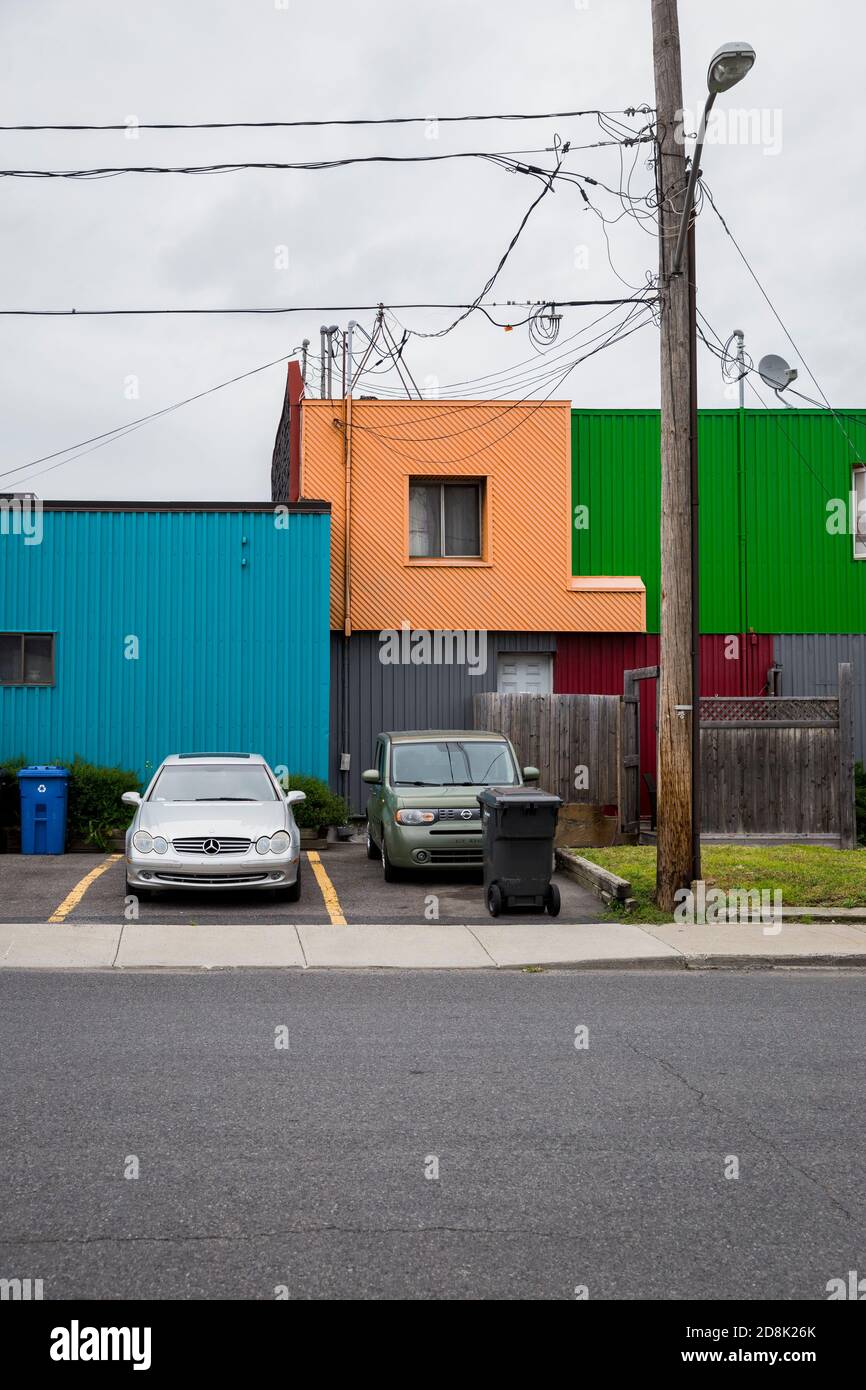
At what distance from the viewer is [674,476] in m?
12.2

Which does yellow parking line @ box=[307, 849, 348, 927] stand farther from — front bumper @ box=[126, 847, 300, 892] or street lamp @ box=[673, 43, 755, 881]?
street lamp @ box=[673, 43, 755, 881]

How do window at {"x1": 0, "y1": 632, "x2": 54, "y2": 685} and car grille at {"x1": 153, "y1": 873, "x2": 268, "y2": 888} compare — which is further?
window at {"x1": 0, "y1": 632, "x2": 54, "y2": 685}

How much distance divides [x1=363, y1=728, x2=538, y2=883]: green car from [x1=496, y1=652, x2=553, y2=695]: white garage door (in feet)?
16.9

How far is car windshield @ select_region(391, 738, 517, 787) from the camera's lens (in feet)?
50.5

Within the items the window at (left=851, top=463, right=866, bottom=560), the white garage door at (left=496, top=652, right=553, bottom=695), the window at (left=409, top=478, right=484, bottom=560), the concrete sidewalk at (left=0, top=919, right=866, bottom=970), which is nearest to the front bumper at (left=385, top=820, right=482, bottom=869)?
the concrete sidewalk at (left=0, top=919, right=866, bottom=970)

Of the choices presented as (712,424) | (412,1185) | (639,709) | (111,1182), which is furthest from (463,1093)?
(712,424)

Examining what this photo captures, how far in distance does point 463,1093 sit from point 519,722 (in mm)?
12761

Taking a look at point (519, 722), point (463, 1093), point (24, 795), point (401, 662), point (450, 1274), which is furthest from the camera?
point (401, 662)

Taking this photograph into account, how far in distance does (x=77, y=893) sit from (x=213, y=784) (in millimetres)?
1876

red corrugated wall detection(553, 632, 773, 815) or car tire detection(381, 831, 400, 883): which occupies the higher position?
red corrugated wall detection(553, 632, 773, 815)

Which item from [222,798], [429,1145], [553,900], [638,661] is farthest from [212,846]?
[638,661]

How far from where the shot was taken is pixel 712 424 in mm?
22125

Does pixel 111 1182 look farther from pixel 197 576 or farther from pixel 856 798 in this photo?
pixel 856 798

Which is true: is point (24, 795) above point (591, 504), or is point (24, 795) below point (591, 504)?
below
